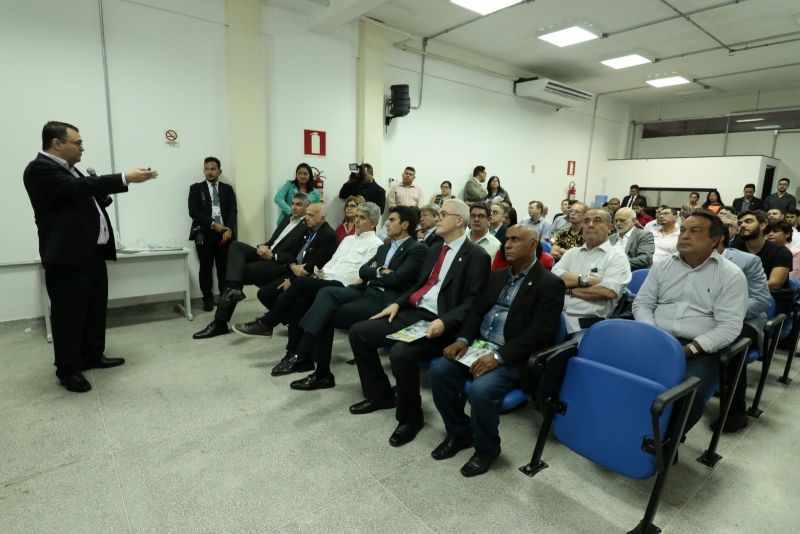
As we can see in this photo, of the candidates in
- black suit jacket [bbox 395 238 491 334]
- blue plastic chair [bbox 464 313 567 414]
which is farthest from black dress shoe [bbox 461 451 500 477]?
black suit jacket [bbox 395 238 491 334]

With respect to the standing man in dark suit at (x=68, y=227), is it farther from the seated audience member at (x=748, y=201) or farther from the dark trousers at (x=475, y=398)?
the seated audience member at (x=748, y=201)

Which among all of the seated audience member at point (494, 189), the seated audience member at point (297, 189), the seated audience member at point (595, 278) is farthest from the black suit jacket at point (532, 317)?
the seated audience member at point (494, 189)

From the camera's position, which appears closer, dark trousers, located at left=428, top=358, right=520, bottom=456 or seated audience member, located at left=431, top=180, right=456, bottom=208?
dark trousers, located at left=428, top=358, right=520, bottom=456

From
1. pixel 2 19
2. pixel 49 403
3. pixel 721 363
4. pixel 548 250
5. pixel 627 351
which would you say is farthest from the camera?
pixel 548 250

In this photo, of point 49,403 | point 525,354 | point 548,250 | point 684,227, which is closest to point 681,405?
point 525,354

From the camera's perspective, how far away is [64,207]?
8.66 ft

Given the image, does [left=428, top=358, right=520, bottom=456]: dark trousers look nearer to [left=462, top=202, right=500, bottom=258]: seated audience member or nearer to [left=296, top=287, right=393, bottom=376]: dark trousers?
[left=296, top=287, right=393, bottom=376]: dark trousers

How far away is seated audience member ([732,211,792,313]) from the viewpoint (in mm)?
2965

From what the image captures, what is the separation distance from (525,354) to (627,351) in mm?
430

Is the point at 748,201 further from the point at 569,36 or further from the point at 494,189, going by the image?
the point at 569,36

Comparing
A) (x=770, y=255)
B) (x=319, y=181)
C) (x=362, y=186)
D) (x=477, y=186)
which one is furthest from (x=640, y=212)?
(x=319, y=181)

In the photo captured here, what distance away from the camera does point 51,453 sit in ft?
7.04

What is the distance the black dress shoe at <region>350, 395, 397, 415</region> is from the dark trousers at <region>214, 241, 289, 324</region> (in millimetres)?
1501

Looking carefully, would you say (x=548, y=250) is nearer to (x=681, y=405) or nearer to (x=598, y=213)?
(x=598, y=213)
